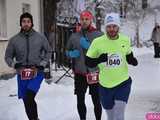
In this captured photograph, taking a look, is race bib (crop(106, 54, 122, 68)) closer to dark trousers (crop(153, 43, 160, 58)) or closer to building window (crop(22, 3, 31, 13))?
building window (crop(22, 3, 31, 13))

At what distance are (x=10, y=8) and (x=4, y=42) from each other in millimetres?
1260

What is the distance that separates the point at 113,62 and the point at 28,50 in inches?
82.3

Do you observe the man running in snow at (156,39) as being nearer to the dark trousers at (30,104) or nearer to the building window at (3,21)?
the building window at (3,21)

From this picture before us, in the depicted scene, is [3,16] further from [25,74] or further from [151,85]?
[25,74]

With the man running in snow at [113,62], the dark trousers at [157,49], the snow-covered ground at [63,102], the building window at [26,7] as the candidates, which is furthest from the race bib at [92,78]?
the dark trousers at [157,49]

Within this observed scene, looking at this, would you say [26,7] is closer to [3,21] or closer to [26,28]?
[3,21]

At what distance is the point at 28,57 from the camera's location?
970 cm

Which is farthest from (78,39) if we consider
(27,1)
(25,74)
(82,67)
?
(27,1)

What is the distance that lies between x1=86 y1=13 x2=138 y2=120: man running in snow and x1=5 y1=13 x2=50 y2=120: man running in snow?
5.86ft

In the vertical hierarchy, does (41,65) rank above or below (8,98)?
above

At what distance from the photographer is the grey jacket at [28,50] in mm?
9711

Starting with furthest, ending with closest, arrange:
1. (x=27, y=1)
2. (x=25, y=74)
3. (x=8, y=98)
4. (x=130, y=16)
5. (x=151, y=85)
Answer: (x=130, y=16)
(x=27, y=1)
(x=151, y=85)
(x=8, y=98)
(x=25, y=74)

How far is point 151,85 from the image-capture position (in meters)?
18.2

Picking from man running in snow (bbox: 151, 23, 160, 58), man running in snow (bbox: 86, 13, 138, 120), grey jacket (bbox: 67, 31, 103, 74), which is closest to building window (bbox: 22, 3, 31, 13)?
man running in snow (bbox: 151, 23, 160, 58)
